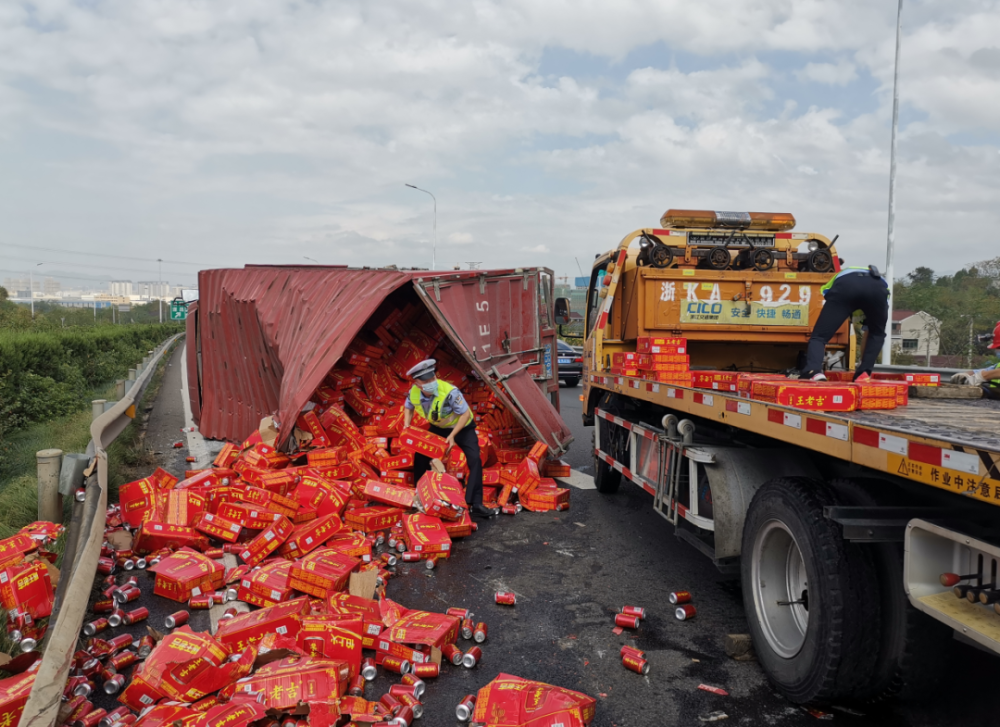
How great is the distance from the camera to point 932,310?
944 inches

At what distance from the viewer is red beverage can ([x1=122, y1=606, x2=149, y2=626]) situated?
4.58 m

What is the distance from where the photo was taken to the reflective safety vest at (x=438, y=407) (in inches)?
283

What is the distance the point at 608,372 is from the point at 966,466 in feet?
16.0

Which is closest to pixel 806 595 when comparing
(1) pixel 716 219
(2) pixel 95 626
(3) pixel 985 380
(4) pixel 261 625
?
(3) pixel 985 380

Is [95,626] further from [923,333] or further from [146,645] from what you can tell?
[923,333]

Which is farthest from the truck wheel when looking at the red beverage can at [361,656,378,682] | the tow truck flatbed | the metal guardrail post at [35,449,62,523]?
the metal guardrail post at [35,449,62,523]

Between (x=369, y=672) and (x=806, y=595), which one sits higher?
(x=806, y=595)

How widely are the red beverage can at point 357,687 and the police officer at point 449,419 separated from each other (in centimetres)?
345

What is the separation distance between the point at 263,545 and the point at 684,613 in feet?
10.9

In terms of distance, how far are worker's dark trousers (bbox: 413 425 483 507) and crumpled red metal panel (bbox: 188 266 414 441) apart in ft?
4.70

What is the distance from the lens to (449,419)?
738 cm

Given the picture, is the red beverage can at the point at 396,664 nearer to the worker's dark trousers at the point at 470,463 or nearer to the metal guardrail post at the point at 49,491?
the worker's dark trousers at the point at 470,463

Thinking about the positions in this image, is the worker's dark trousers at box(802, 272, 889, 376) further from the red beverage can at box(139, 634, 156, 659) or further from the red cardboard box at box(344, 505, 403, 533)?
the red beverage can at box(139, 634, 156, 659)

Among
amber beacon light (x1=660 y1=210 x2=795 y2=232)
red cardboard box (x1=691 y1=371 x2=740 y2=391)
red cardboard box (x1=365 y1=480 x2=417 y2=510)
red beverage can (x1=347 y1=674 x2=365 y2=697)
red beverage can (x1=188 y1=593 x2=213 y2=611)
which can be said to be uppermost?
amber beacon light (x1=660 y1=210 x2=795 y2=232)
